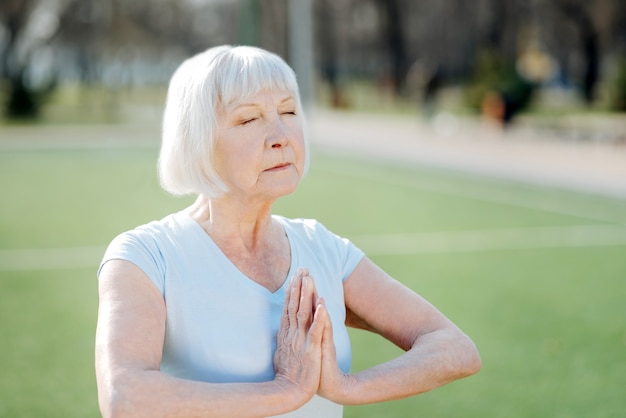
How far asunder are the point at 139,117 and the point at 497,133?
19.0 metres

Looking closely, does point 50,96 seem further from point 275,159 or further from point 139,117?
point 275,159

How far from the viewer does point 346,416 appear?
5348 millimetres

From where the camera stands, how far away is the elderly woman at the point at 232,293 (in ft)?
7.55

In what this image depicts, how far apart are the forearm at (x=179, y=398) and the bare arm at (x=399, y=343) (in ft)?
0.60

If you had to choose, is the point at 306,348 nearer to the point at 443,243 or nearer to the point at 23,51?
the point at 443,243

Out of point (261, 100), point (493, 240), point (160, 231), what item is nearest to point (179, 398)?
point (160, 231)

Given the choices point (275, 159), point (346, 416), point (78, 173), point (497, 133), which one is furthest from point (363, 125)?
point (275, 159)

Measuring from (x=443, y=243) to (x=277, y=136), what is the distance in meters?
9.09

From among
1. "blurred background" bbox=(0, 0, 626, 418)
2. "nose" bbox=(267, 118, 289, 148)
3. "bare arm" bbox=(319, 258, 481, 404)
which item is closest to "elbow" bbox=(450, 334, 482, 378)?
"bare arm" bbox=(319, 258, 481, 404)

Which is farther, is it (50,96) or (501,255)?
(50,96)

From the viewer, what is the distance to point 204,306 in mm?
2447

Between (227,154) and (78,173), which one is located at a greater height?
(227,154)

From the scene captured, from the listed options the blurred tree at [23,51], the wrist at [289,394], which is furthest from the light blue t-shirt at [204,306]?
the blurred tree at [23,51]

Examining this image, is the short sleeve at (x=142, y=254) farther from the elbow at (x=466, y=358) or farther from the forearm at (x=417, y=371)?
the elbow at (x=466, y=358)
